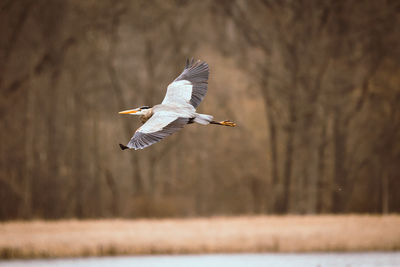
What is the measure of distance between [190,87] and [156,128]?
58.6 inches

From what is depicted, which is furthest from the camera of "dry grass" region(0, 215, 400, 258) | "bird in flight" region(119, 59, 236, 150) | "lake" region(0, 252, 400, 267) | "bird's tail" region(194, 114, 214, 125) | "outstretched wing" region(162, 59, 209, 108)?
"dry grass" region(0, 215, 400, 258)

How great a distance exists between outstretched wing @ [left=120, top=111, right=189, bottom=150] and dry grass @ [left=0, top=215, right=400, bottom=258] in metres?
6.64

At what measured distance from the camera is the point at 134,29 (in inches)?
879

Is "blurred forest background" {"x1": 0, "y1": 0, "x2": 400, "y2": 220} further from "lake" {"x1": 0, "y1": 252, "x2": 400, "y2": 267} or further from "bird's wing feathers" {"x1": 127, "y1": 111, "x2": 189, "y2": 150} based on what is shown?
"bird's wing feathers" {"x1": 127, "y1": 111, "x2": 189, "y2": 150}

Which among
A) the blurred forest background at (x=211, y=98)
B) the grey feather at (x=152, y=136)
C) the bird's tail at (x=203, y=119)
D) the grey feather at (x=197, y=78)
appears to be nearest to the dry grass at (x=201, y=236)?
the blurred forest background at (x=211, y=98)

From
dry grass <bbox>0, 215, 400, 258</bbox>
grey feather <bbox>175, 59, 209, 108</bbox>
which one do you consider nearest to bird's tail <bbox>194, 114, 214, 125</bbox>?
grey feather <bbox>175, 59, 209, 108</bbox>

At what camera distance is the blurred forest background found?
2086 cm

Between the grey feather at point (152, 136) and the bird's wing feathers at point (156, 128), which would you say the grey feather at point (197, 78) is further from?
the grey feather at point (152, 136)

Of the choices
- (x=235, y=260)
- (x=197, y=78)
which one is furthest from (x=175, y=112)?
(x=235, y=260)

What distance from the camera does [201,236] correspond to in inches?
591

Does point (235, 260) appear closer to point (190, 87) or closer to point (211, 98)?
point (190, 87)

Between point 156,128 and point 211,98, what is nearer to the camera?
point 156,128

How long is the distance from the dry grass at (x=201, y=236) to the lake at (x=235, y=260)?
14cm

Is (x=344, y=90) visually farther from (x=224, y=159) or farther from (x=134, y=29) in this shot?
(x=134, y=29)
